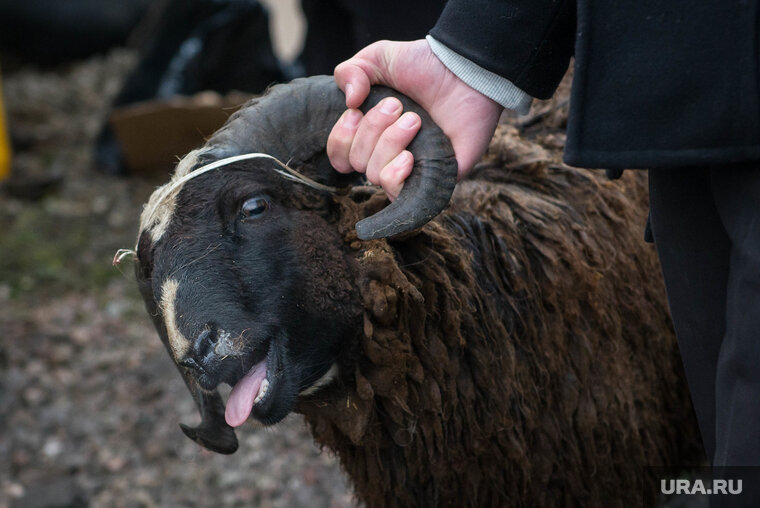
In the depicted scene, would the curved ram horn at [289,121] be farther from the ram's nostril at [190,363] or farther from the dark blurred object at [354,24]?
the dark blurred object at [354,24]

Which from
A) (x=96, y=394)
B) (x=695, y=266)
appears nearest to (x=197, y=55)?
(x=96, y=394)

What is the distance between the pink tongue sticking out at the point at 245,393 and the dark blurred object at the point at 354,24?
6.07ft

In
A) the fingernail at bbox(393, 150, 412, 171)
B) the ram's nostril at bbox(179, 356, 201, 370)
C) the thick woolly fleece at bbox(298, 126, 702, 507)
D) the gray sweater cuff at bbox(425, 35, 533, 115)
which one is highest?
the gray sweater cuff at bbox(425, 35, 533, 115)

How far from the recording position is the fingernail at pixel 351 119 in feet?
6.52

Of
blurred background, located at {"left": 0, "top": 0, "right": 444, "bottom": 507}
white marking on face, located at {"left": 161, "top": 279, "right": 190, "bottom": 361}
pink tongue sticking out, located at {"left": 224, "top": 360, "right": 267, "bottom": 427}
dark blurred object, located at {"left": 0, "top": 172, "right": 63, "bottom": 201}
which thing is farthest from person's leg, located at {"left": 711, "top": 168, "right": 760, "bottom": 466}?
dark blurred object, located at {"left": 0, "top": 172, "right": 63, "bottom": 201}

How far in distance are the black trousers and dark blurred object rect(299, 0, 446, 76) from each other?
1.89 meters

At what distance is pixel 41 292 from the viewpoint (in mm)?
5879

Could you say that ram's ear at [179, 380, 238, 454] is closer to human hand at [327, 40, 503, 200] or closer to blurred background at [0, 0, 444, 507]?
blurred background at [0, 0, 444, 507]

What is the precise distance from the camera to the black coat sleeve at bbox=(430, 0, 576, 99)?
5.47ft

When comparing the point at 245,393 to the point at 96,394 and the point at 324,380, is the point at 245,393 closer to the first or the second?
the point at 324,380

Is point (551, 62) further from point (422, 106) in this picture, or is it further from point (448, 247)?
point (448, 247)

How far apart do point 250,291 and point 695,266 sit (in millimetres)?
1061

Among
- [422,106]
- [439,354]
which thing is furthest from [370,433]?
[422,106]

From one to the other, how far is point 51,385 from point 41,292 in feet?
4.03
